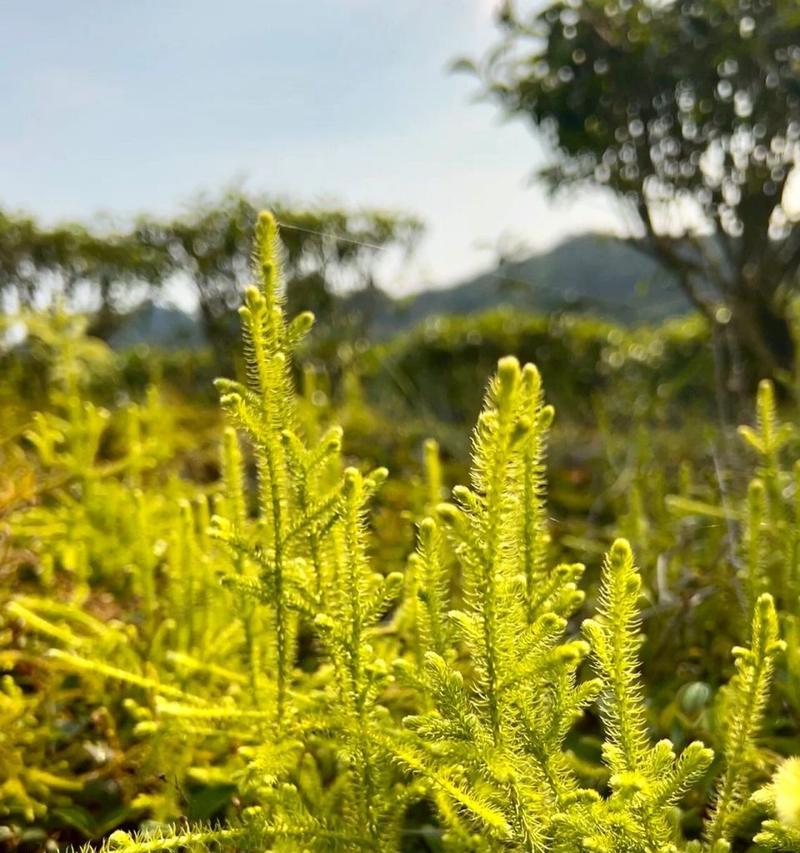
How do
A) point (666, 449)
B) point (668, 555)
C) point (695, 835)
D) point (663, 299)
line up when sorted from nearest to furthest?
point (695, 835), point (668, 555), point (666, 449), point (663, 299)

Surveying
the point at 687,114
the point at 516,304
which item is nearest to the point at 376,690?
the point at 687,114

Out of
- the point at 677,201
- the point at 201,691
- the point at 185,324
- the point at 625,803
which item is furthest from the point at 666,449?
the point at 185,324

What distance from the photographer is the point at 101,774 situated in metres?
1.51

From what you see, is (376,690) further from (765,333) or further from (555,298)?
(555,298)

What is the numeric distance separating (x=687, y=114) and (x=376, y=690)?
14.3 feet

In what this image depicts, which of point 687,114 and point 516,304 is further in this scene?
point 516,304

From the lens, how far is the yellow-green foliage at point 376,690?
814mm

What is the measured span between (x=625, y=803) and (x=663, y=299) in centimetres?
704

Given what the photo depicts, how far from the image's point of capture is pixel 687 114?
4.36 m

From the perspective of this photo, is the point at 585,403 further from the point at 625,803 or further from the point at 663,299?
the point at 625,803

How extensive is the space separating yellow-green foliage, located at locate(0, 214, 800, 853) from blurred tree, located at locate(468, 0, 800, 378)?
11.0 feet

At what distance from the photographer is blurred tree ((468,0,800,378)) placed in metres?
4.11

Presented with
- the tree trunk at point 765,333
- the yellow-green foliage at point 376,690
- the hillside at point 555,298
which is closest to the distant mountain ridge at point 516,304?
the hillside at point 555,298

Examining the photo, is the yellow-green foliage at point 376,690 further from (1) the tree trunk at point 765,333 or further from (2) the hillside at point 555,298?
(1) the tree trunk at point 765,333
